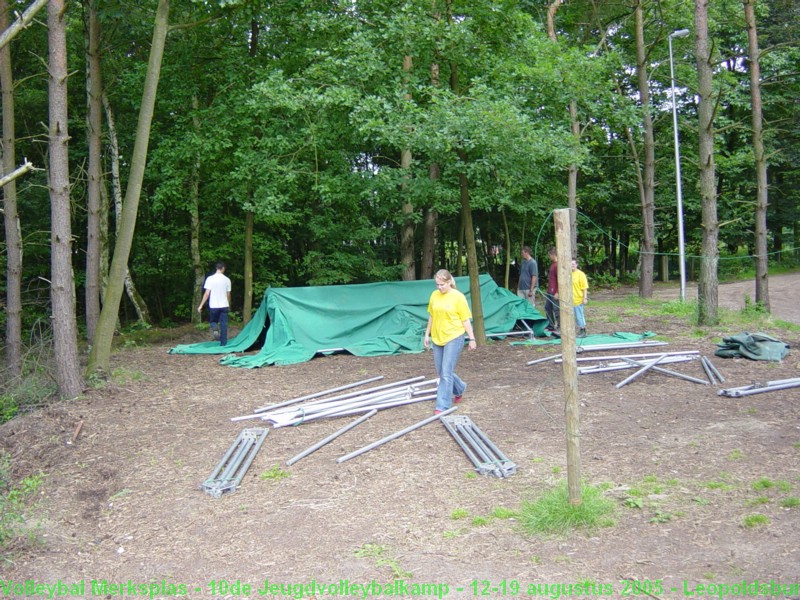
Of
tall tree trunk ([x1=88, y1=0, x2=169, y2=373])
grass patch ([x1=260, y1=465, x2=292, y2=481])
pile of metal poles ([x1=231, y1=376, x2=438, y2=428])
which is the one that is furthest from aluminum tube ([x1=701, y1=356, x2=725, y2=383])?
tall tree trunk ([x1=88, y1=0, x2=169, y2=373])

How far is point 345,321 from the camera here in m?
13.0

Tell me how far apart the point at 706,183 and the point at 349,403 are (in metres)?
9.21

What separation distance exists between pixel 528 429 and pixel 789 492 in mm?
2571

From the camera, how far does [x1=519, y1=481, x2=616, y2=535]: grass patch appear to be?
4.54 meters

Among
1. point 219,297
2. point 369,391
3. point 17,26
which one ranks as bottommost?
point 369,391

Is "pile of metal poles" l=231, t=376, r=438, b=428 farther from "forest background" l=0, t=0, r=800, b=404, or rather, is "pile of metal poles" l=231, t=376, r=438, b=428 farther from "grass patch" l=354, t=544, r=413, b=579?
"grass patch" l=354, t=544, r=413, b=579

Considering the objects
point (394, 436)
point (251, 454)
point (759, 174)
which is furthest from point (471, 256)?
point (759, 174)

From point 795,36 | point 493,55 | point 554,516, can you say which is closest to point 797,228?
point 795,36

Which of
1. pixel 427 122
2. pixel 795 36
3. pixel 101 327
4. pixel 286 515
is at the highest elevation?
pixel 795 36

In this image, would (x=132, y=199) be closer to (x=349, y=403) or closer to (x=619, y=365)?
(x=349, y=403)

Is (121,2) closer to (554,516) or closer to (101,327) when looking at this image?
(101,327)

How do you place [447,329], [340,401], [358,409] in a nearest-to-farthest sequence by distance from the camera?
[447,329] → [358,409] → [340,401]

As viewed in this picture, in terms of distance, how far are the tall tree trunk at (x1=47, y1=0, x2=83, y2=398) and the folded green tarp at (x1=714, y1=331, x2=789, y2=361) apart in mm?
9113

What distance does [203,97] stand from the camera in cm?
1562
